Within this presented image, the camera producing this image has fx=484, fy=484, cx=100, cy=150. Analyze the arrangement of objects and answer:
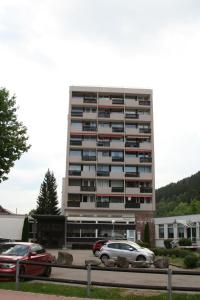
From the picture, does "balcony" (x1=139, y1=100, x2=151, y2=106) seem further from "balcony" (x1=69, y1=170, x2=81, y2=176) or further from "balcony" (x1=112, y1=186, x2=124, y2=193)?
"balcony" (x1=69, y1=170, x2=81, y2=176)

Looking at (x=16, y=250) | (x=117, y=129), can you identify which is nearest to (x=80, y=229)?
(x=117, y=129)

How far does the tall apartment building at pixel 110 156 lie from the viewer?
66312mm

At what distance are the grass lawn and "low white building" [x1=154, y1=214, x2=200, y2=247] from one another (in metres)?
42.3

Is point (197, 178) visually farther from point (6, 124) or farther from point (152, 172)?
point (6, 124)

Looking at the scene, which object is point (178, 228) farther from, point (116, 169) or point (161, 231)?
point (116, 169)

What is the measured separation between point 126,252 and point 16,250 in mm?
12139

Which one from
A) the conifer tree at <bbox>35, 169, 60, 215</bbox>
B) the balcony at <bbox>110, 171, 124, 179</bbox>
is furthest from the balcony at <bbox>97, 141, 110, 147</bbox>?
the conifer tree at <bbox>35, 169, 60, 215</bbox>

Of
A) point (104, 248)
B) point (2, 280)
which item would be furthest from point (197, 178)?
point (2, 280)

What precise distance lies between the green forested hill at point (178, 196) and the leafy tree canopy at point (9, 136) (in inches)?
4071

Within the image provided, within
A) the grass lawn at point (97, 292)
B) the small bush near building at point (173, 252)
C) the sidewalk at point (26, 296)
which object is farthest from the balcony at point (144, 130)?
the sidewalk at point (26, 296)

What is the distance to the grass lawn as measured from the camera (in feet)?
45.0

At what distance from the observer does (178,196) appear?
158375 mm

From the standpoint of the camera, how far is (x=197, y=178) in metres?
157

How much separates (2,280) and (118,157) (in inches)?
2060
